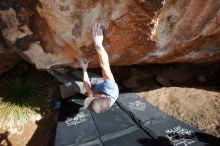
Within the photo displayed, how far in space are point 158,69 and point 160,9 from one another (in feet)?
9.75

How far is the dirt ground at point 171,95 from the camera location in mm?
5539

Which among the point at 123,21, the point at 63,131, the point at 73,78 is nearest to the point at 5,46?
the point at 73,78

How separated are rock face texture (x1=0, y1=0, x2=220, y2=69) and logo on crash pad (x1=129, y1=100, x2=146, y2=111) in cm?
104

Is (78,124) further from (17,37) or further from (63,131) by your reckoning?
(17,37)

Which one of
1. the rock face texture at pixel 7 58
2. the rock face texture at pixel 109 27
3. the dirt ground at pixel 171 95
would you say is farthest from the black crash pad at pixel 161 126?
the rock face texture at pixel 7 58

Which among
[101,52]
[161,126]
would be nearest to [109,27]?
[101,52]

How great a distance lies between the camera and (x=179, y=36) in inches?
180

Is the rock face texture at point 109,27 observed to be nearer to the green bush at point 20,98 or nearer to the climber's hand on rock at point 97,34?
the climber's hand on rock at point 97,34

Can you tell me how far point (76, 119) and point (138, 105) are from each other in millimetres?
1212

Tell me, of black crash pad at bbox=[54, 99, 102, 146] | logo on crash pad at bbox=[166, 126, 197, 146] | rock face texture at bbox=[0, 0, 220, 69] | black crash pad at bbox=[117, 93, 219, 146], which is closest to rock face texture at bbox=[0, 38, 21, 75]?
rock face texture at bbox=[0, 0, 220, 69]

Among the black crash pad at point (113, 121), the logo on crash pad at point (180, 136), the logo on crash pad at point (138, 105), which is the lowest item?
the logo on crash pad at point (180, 136)

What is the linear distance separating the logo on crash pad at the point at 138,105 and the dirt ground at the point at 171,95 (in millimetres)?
344

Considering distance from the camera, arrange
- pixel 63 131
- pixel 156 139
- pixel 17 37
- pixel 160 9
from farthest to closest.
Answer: pixel 63 131
pixel 156 139
pixel 17 37
pixel 160 9

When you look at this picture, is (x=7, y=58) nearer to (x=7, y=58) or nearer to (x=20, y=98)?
(x=7, y=58)
